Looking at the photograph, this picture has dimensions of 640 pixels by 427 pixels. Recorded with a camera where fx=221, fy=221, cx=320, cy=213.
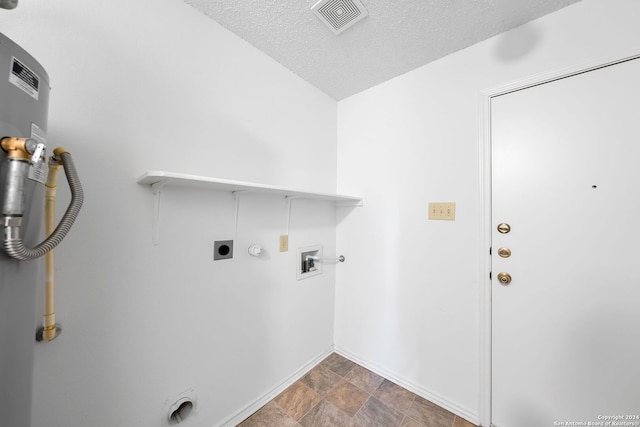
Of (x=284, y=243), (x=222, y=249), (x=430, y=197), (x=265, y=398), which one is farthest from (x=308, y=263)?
(x=430, y=197)

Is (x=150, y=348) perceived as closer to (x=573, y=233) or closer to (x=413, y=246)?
(x=413, y=246)

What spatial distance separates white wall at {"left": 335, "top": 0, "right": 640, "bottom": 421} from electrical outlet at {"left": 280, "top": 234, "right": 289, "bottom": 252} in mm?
602

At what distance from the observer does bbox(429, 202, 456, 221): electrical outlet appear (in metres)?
1.46

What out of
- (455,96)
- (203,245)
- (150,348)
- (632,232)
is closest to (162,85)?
(203,245)

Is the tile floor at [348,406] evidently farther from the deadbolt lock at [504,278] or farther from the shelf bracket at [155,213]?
the shelf bracket at [155,213]

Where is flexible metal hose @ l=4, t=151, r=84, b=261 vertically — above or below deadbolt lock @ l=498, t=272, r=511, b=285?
above

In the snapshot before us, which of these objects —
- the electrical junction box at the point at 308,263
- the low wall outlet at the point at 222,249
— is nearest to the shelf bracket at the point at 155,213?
the low wall outlet at the point at 222,249

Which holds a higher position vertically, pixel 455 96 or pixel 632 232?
pixel 455 96

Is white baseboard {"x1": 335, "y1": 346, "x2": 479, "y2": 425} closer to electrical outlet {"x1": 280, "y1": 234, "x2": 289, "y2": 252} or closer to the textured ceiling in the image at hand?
electrical outlet {"x1": 280, "y1": 234, "x2": 289, "y2": 252}

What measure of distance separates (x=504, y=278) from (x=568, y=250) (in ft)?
1.05

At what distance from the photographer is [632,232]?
102 cm

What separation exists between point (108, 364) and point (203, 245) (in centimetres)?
60

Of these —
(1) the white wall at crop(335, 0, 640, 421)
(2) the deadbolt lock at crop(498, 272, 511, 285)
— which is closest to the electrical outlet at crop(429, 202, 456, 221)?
(1) the white wall at crop(335, 0, 640, 421)

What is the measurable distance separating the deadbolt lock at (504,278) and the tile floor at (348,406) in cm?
90
